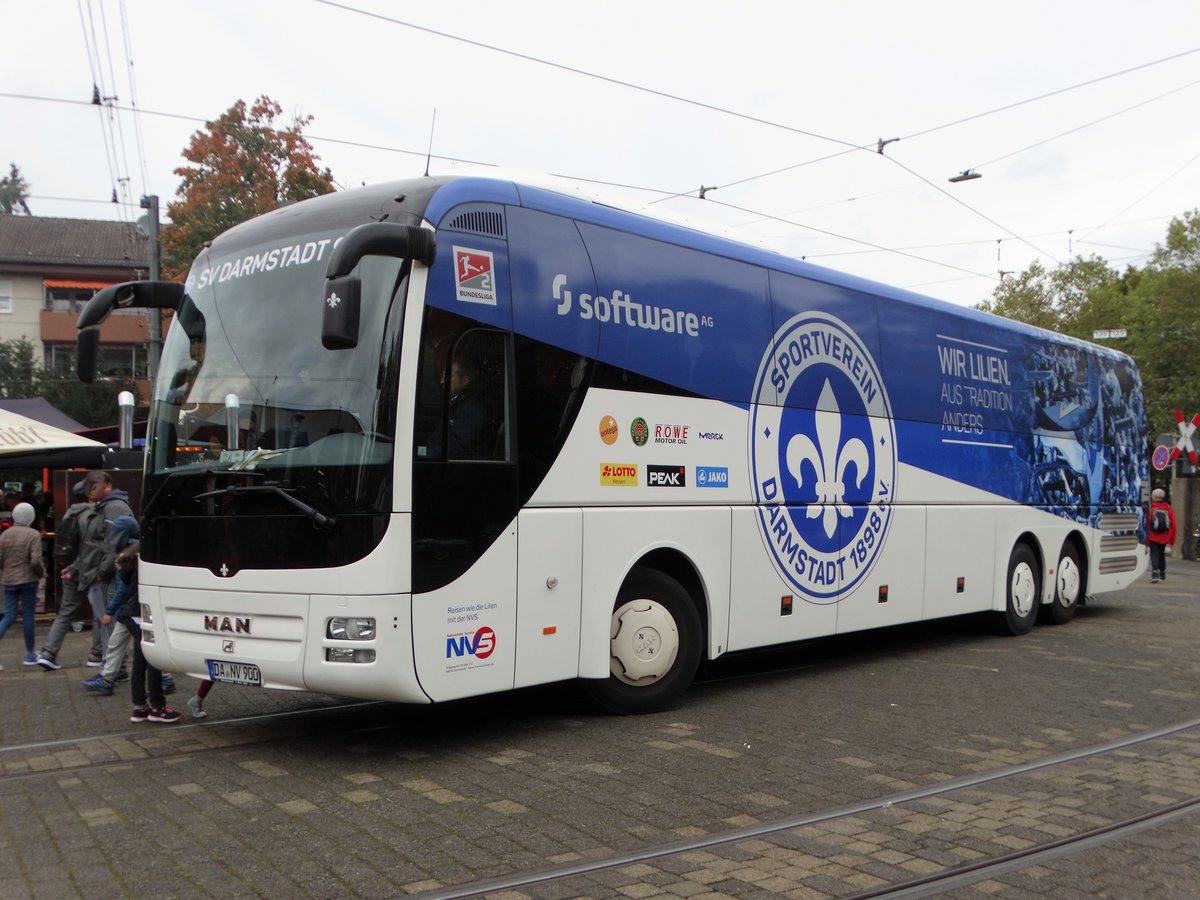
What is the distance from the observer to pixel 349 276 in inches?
235

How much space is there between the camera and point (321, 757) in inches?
272

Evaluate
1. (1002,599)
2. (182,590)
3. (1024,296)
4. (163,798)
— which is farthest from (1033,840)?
(1024,296)

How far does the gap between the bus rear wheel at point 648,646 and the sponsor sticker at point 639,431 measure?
3.20 ft

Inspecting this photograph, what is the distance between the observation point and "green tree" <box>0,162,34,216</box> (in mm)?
79000

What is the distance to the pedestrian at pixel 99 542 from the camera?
921 cm

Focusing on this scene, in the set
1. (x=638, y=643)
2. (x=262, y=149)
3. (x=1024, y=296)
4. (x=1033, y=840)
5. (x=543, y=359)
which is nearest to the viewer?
(x=1033, y=840)

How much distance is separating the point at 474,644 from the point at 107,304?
12.2 ft

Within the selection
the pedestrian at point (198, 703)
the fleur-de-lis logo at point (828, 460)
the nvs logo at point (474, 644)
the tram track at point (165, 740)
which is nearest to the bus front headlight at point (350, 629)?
the nvs logo at point (474, 644)

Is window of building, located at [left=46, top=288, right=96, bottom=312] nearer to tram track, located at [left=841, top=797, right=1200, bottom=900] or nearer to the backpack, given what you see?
the backpack

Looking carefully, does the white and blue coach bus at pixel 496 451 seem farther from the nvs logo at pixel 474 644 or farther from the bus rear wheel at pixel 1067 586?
the bus rear wheel at pixel 1067 586

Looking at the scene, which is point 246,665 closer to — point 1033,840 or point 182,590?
point 182,590

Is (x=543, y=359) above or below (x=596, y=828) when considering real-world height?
above

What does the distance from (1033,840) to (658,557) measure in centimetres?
363

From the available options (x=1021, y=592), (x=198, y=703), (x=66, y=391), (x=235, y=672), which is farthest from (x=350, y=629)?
(x=66, y=391)
